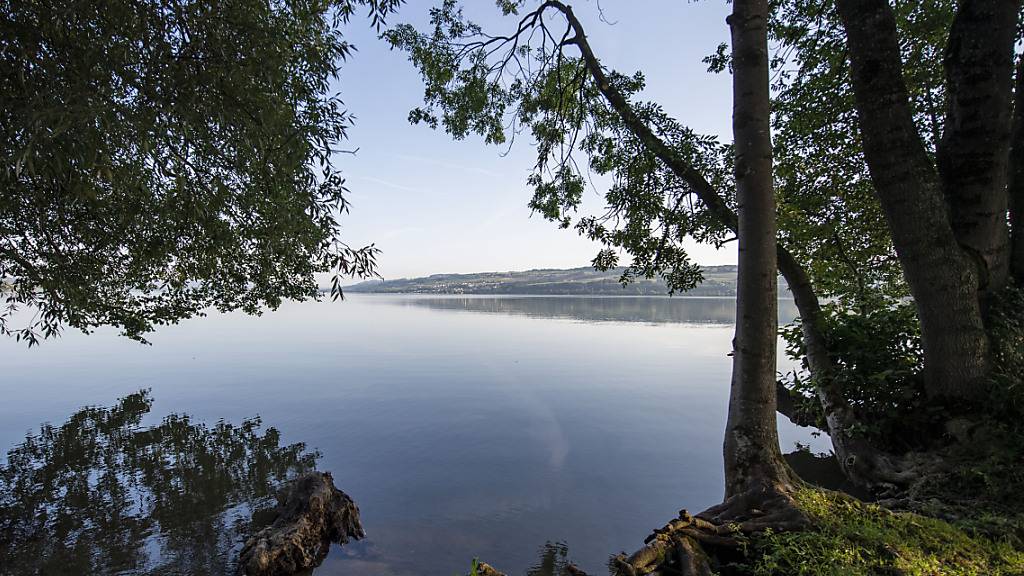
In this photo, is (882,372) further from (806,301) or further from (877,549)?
(877,549)

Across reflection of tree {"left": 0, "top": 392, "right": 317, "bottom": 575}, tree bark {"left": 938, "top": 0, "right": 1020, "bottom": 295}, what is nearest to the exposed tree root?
tree bark {"left": 938, "top": 0, "right": 1020, "bottom": 295}

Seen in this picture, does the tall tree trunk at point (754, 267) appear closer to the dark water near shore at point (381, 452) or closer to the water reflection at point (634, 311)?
the dark water near shore at point (381, 452)

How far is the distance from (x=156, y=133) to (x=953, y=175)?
11.1 meters

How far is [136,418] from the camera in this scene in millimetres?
17250

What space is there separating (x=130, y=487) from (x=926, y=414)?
642 inches

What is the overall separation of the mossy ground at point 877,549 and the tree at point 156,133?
5.65m

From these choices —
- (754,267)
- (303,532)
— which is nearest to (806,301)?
(754,267)

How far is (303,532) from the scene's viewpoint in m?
7.95

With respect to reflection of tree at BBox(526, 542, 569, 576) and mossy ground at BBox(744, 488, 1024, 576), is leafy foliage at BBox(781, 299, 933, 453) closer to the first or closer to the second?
mossy ground at BBox(744, 488, 1024, 576)

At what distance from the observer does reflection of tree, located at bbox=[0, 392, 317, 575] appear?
812cm

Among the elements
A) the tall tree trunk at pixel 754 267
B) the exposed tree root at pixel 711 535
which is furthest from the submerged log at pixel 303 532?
the tall tree trunk at pixel 754 267

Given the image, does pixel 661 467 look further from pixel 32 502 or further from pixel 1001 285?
pixel 32 502

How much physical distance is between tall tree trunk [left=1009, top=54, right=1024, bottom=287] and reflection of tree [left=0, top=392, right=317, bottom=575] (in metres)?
14.2

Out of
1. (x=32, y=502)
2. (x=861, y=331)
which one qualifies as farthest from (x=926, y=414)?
(x=32, y=502)
